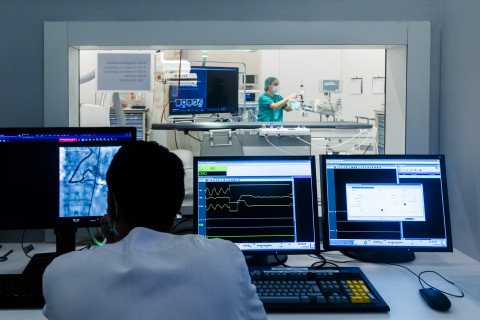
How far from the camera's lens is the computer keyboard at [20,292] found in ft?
4.11

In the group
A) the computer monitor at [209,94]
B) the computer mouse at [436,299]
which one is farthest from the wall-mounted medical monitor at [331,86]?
the computer mouse at [436,299]

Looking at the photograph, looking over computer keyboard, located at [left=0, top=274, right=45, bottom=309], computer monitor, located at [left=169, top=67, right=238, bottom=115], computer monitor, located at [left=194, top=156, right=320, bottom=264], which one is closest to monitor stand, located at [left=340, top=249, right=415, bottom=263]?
computer monitor, located at [left=194, top=156, right=320, bottom=264]

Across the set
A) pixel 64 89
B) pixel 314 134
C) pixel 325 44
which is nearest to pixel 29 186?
pixel 64 89

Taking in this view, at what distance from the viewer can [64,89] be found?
1.78 meters

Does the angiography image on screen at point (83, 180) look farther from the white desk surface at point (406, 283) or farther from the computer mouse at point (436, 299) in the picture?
the computer mouse at point (436, 299)

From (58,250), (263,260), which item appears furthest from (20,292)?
(263,260)

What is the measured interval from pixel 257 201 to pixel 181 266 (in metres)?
0.81

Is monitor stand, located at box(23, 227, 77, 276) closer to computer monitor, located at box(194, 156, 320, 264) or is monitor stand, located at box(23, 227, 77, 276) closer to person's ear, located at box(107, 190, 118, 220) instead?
computer monitor, located at box(194, 156, 320, 264)

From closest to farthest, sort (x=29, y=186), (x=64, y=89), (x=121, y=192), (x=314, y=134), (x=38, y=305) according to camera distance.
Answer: (x=121, y=192) → (x=38, y=305) → (x=29, y=186) → (x=64, y=89) → (x=314, y=134)

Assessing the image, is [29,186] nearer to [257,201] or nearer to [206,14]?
[257,201]

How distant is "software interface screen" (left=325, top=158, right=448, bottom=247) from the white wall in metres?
4.85

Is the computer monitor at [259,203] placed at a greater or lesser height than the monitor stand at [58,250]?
greater

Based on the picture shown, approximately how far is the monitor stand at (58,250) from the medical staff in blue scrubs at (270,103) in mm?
3836

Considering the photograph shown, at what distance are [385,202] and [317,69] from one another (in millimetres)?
5058
